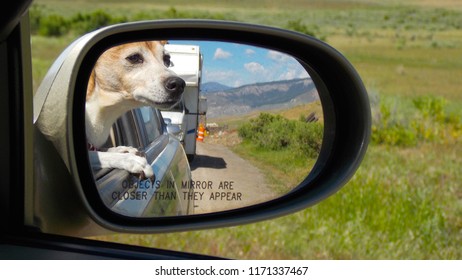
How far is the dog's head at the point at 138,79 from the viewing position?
61.1 inches

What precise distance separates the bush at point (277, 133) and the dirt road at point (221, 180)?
0.06m

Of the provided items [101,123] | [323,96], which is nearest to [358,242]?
[323,96]

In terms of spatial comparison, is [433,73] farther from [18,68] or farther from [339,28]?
[18,68]

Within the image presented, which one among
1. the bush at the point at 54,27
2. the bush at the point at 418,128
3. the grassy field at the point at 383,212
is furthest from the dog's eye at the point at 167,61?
the bush at the point at 54,27

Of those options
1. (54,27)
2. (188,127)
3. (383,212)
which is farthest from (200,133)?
(54,27)

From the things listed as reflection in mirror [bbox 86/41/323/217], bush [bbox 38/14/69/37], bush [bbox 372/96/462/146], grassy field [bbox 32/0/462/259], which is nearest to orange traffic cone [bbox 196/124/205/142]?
reflection in mirror [bbox 86/41/323/217]

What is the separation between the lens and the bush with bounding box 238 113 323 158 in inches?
65.7

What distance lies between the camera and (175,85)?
154cm

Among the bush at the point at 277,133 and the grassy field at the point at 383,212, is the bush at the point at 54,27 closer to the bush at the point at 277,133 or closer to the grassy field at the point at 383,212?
the grassy field at the point at 383,212

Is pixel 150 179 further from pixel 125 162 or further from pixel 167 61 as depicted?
pixel 167 61

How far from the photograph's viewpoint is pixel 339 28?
23500mm

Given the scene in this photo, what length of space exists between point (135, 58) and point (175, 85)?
0.44ft

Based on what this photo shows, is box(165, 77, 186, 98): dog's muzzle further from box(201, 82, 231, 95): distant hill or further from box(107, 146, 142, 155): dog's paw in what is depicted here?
box(107, 146, 142, 155): dog's paw

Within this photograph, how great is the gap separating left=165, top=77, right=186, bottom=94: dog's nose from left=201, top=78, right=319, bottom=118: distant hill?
0.06m
